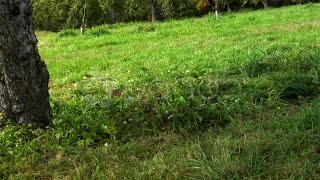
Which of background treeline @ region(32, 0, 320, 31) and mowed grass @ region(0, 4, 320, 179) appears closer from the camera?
mowed grass @ region(0, 4, 320, 179)

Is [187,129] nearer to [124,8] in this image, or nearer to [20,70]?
[20,70]

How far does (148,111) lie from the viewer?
206 inches

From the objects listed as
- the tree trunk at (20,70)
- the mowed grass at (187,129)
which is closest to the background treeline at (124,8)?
the mowed grass at (187,129)

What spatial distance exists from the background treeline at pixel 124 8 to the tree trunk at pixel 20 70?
104 ft

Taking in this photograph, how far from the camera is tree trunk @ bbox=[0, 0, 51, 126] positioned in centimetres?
480

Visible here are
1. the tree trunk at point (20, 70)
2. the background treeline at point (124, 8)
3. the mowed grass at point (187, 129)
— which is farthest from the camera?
the background treeline at point (124, 8)

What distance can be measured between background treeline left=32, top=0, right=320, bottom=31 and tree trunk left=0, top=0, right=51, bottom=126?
3179 cm

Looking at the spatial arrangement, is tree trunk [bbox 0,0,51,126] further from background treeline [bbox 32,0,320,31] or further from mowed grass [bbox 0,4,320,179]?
background treeline [bbox 32,0,320,31]

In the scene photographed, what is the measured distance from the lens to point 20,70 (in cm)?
487

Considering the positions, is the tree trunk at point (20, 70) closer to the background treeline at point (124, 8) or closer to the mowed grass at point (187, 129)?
the mowed grass at point (187, 129)

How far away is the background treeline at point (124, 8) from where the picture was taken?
39.2 meters

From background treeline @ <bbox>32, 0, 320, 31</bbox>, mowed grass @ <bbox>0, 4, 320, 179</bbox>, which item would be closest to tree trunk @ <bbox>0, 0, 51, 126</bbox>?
mowed grass @ <bbox>0, 4, 320, 179</bbox>

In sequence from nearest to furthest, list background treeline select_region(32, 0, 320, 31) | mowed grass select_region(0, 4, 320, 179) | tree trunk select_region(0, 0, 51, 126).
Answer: mowed grass select_region(0, 4, 320, 179) → tree trunk select_region(0, 0, 51, 126) → background treeline select_region(32, 0, 320, 31)

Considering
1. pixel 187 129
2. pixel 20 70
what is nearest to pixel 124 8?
pixel 20 70
